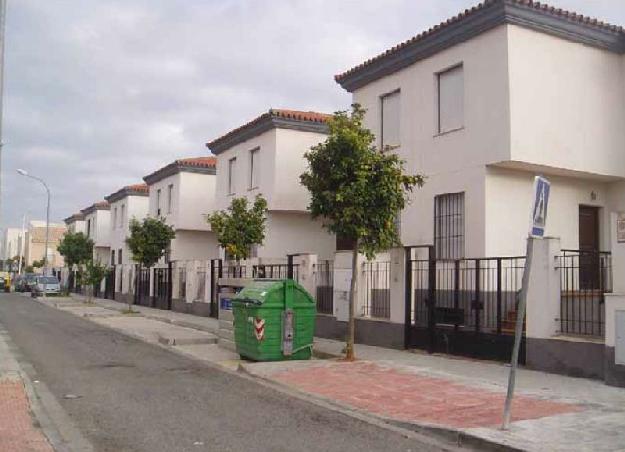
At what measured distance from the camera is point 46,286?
47969mm

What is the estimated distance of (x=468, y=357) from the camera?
13414mm

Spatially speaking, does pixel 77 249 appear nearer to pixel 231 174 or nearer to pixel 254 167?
pixel 231 174

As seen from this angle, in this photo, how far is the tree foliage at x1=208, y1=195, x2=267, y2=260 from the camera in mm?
19766

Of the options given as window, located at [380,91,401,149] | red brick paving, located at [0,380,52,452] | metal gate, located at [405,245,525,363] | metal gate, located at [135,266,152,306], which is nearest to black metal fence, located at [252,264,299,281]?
window, located at [380,91,401,149]

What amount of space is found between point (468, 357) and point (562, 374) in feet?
7.99

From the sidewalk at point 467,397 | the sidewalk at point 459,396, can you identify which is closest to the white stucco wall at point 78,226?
the sidewalk at point 459,396

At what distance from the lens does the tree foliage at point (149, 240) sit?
28828 millimetres

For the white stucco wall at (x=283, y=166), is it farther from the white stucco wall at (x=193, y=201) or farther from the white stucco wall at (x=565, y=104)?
the white stucco wall at (x=565, y=104)

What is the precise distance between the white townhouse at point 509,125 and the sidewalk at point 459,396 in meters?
3.70

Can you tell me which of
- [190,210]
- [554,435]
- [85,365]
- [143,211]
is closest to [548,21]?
[554,435]

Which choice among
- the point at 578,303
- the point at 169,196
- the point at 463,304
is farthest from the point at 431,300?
the point at 169,196

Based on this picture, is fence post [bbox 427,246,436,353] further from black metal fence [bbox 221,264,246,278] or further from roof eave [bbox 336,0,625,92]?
black metal fence [bbox 221,264,246,278]

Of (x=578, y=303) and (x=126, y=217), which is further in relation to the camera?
(x=126, y=217)

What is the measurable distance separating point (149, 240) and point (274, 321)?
54.5 feet
